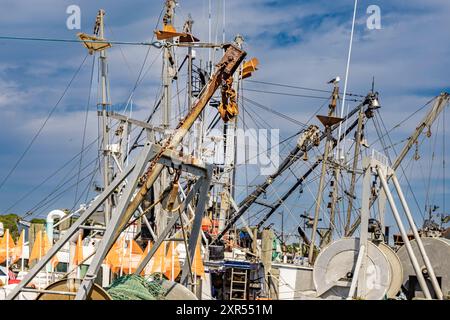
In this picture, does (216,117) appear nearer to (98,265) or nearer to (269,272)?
(269,272)

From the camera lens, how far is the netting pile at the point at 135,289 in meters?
16.0

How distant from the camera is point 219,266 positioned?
105ft

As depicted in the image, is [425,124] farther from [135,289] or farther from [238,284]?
[135,289]

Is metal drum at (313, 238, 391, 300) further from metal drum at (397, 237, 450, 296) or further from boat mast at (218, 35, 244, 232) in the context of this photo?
boat mast at (218, 35, 244, 232)

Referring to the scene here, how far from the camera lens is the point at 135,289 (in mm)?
16266

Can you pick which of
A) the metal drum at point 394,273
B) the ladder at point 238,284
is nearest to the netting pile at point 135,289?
the metal drum at point 394,273

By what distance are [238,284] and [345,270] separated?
13.1 metres

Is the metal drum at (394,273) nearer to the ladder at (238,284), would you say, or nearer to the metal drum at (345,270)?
the metal drum at (345,270)

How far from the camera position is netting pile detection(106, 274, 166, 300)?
52.4 ft

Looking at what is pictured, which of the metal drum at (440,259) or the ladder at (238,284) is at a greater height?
the metal drum at (440,259)

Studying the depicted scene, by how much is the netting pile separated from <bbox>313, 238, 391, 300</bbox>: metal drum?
5.25m

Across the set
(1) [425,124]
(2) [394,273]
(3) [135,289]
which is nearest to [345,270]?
(2) [394,273]

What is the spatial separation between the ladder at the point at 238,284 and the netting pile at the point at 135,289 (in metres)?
15.0
